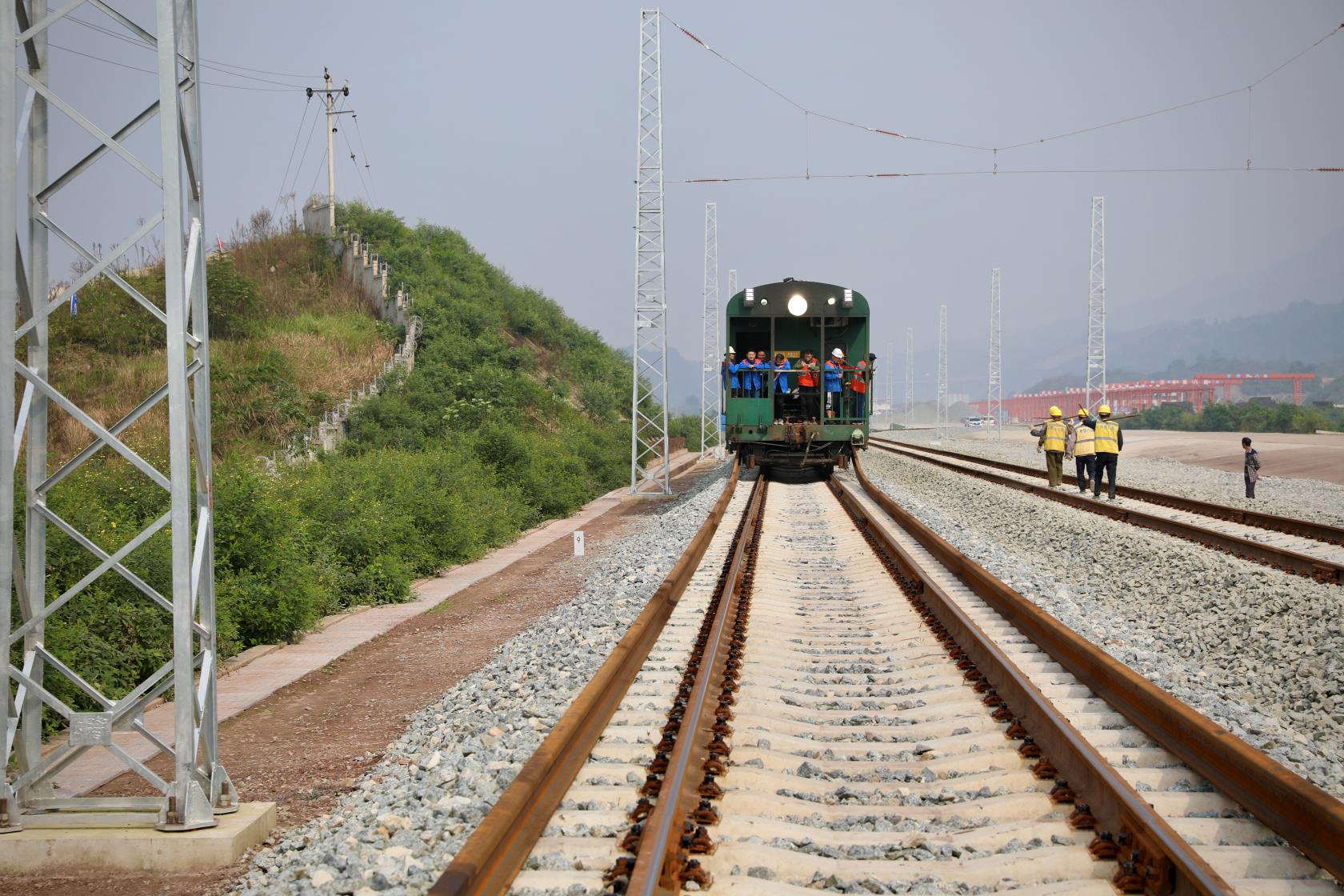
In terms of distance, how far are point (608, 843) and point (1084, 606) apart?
Answer: 717 cm

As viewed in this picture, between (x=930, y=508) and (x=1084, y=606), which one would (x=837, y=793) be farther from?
(x=930, y=508)

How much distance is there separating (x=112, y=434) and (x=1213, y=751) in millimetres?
5413

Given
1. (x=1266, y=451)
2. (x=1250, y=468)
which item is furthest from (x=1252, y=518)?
(x=1266, y=451)

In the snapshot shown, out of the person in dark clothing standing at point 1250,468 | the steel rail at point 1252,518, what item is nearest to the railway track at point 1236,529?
the steel rail at point 1252,518

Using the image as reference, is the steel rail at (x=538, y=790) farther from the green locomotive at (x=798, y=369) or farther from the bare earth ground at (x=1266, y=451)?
the bare earth ground at (x=1266, y=451)

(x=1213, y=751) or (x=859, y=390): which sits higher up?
(x=859, y=390)

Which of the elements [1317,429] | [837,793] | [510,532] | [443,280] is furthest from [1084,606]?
[1317,429]

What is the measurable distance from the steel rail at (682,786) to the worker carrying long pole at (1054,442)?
15.6m

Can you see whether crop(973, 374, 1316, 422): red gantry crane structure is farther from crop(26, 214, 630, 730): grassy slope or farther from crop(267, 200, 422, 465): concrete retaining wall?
crop(267, 200, 422, 465): concrete retaining wall

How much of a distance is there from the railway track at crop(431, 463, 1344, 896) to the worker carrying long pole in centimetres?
1444

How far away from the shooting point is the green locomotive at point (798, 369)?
2386 centimetres

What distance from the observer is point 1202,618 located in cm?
1009

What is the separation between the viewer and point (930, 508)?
2014cm

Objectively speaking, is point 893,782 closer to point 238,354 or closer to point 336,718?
point 336,718
